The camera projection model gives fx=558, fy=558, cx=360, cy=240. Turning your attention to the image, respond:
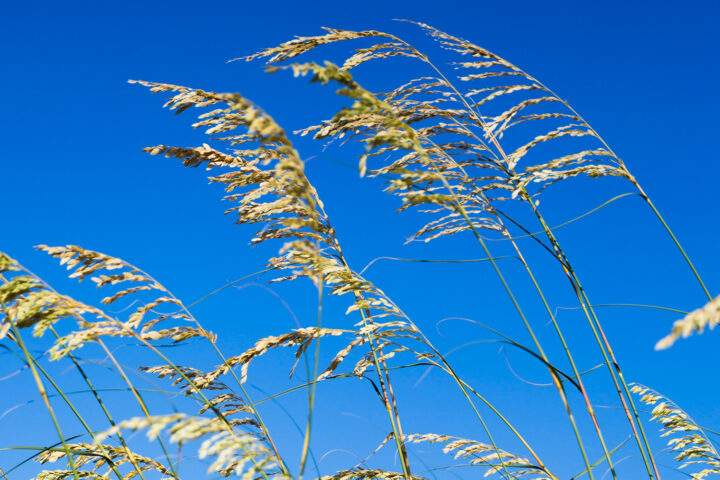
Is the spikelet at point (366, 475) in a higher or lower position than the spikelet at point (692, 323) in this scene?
higher

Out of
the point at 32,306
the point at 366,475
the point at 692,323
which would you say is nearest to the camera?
the point at 692,323

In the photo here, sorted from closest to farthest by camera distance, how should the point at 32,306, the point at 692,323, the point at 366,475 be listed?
the point at 692,323, the point at 32,306, the point at 366,475

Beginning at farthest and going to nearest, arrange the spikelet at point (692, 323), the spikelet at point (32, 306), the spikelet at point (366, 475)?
the spikelet at point (366, 475) < the spikelet at point (32, 306) < the spikelet at point (692, 323)

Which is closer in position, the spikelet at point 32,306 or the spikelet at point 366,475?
the spikelet at point 32,306

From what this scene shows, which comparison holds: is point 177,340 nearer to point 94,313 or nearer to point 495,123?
point 94,313

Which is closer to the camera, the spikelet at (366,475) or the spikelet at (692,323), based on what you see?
the spikelet at (692,323)

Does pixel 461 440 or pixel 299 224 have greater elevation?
pixel 299 224

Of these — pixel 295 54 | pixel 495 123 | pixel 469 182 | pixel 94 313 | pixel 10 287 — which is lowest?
pixel 94 313

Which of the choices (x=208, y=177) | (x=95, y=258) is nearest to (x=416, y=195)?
(x=95, y=258)

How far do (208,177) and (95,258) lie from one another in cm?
95

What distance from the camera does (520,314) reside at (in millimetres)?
1870

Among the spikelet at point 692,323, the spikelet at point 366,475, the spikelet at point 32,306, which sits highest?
the spikelet at point 32,306

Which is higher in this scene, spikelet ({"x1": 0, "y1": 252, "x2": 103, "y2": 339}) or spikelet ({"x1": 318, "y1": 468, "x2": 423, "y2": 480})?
spikelet ({"x1": 0, "y1": 252, "x2": 103, "y2": 339})

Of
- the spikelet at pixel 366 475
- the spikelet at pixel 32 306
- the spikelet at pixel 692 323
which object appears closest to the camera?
the spikelet at pixel 692 323
